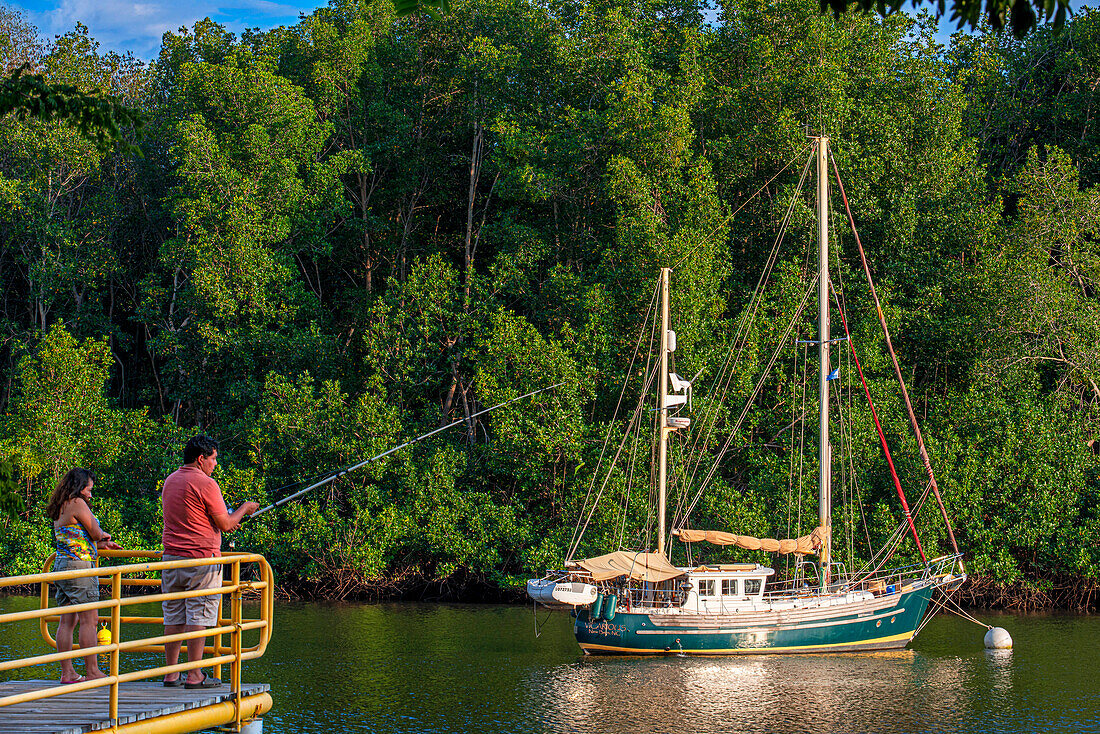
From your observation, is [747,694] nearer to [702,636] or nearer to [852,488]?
[702,636]

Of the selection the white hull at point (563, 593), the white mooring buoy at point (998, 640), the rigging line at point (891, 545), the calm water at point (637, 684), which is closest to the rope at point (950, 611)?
the calm water at point (637, 684)

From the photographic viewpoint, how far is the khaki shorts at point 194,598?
7508 millimetres

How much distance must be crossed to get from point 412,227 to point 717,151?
465 inches

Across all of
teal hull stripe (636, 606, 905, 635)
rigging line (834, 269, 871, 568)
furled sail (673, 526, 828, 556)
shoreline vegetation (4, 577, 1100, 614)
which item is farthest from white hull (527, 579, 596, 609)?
shoreline vegetation (4, 577, 1100, 614)

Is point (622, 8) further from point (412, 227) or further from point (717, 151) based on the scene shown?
point (412, 227)

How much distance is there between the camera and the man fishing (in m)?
7.53

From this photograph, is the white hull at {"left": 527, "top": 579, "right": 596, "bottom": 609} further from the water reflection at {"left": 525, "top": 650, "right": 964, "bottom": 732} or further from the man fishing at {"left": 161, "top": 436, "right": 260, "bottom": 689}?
the man fishing at {"left": 161, "top": 436, "right": 260, "bottom": 689}

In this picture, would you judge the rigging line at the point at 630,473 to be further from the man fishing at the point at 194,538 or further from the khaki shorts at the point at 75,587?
the man fishing at the point at 194,538

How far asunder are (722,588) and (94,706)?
54.2ft

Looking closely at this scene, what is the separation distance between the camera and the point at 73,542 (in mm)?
8633

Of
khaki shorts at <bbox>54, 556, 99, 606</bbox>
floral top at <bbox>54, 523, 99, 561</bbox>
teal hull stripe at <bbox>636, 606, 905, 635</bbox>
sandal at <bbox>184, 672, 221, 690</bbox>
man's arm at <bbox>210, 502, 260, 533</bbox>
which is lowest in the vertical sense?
teal hull stripe at <bbox>636, 606, 905, 635</bbox>

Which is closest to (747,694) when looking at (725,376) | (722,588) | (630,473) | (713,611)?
(713,611)

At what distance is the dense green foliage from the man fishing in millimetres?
21507

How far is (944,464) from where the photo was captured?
1127 inches
